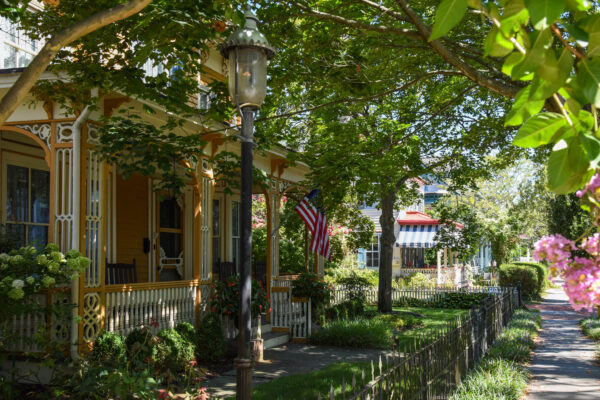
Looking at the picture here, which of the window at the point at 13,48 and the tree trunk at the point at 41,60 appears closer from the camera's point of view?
the tree trunk at the point at 41,60

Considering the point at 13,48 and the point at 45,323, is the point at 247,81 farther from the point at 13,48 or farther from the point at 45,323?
the point at 13,48

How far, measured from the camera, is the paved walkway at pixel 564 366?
8.62 m

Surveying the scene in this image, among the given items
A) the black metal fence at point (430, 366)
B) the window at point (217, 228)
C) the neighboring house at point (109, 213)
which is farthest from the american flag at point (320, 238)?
the black metal fence at point (430, 366)

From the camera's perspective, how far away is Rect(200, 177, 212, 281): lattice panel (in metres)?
11.1

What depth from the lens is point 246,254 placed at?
15.1ft

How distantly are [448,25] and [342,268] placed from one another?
27421 millimetres

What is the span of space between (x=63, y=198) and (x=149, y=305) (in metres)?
2.51

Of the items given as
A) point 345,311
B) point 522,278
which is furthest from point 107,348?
point 522,278

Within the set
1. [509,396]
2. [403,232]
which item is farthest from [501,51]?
[403,232]

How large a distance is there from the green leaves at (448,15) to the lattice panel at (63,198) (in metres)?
7.79

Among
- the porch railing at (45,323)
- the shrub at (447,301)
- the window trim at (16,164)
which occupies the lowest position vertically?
the shrub at (447,301)

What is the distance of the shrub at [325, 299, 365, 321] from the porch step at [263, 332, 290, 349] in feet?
9.33

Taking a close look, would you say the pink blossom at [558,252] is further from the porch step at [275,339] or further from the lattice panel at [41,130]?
the porch step at [275,339]

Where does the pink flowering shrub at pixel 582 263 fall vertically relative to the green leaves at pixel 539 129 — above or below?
below
